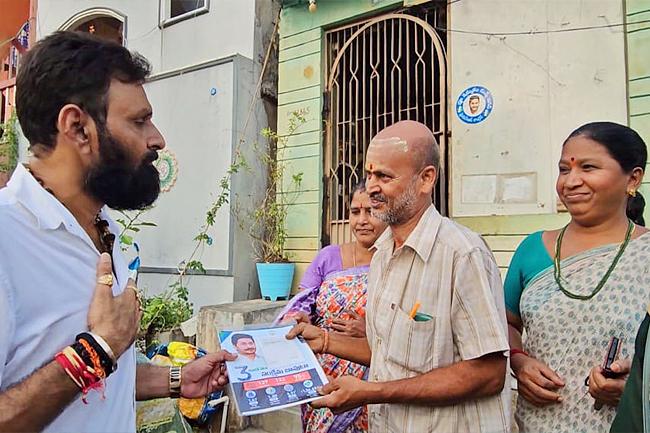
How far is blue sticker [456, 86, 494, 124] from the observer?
399 cm

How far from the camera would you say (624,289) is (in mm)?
1529

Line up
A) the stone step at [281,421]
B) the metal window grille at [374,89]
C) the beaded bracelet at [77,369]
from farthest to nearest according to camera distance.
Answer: the metal window grille at [374,89], the stone step at [281,421], the beaded bracelet at [77,369]

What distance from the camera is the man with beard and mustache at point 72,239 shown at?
1019 mm

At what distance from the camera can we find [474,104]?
4.06 m

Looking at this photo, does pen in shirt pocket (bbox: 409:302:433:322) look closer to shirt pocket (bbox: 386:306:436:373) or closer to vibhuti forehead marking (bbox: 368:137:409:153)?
shirt pocket (bbox: 386:306:436:373)

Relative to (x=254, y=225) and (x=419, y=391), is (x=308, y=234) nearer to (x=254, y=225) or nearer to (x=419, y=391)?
(x=254, y=225)

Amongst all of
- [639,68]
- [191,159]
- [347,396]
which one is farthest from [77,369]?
[191,159]

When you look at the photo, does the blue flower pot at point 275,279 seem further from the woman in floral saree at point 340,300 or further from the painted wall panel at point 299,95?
the woman in floral saree at point 340,300

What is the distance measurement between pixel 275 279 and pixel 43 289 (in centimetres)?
388

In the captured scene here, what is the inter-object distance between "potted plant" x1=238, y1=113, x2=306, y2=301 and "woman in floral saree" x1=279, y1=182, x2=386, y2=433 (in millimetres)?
2279

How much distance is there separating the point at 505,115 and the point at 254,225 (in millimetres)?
2957

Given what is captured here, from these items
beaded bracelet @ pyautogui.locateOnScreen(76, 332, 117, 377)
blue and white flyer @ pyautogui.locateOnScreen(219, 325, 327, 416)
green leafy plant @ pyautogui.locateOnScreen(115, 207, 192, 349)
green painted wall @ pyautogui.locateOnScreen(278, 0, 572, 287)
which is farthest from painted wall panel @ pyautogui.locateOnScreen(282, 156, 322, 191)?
beaded bracelet @ pyautogui.locateOnScreen(76, 332, 117, 377)

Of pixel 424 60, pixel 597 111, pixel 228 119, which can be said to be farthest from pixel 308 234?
pixel 597 111

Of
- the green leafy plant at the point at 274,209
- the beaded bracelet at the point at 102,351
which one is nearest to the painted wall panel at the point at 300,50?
the green leafy plant at the point at 274,209
